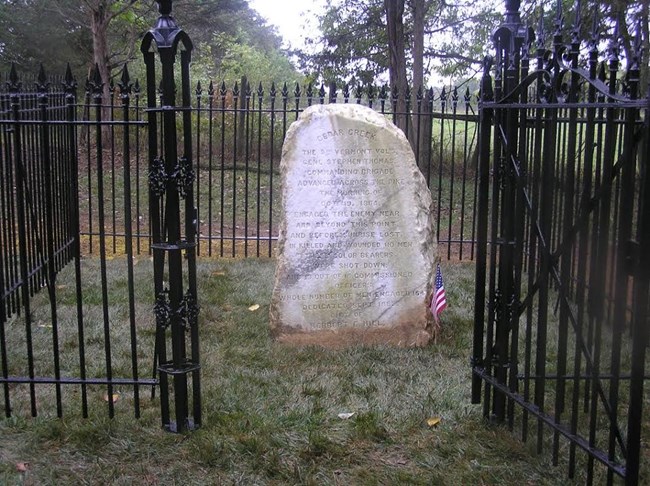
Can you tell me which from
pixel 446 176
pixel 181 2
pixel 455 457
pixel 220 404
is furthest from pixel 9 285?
pixel 181 2

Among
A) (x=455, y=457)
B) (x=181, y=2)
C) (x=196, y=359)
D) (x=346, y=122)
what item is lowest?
(x=455, y=457)

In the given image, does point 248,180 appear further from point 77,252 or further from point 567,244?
point 567,244

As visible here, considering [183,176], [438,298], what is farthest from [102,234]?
[438,298]

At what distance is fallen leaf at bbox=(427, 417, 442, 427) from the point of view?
14.5 feet

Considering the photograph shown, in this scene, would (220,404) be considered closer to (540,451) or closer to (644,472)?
(540,451)

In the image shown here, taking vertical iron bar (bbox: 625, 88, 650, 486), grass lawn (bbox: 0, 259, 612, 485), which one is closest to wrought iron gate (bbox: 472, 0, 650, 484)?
vertical iron bar (bbox: 625, 88, 650, 486)

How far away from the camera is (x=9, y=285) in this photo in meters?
6.64

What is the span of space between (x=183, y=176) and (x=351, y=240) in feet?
7.83

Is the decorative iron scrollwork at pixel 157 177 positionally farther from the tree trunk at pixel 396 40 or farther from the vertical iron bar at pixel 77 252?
the tree trunk at pixel 396 40

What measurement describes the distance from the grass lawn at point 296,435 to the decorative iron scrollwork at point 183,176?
4.75ft

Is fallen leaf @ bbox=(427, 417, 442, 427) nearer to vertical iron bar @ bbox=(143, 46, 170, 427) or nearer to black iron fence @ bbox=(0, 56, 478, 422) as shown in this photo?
black iron fence @ bbox=(0, 56, 478, 422)

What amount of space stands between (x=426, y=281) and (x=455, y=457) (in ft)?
7.58

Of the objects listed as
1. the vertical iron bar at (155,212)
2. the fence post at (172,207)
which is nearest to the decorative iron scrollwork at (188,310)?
the fence post at (172,207)

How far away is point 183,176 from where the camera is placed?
4.00m
